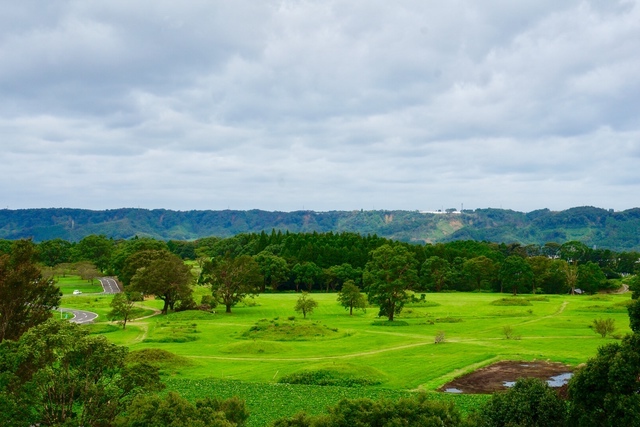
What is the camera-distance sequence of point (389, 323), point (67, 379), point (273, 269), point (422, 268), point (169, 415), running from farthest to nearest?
point (422, 268) < point (273, 269) < point (389, 323) < point (67, 379) < point (169, 415)

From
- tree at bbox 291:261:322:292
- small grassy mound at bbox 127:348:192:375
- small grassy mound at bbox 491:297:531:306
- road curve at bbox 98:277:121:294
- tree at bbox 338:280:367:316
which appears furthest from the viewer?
tree at bbox 291:261:322:292

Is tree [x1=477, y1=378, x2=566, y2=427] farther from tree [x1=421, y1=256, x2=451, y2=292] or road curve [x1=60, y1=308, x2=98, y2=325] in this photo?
tree [x1=421, y1=256, x2=451, y2=292]

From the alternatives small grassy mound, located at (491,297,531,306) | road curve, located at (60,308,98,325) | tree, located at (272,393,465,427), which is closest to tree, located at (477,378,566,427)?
tree, located at (272,393,465,427)

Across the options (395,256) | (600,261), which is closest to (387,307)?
(395,256)

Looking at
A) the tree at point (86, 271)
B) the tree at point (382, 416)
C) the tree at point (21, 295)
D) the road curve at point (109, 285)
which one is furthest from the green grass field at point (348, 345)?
the tree at point (86, 271)

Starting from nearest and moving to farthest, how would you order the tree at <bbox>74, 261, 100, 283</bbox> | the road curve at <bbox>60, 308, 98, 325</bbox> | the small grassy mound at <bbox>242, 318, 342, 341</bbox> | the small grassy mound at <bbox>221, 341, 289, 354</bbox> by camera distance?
the small grassy mound at <bbox>221, 341, 289, 354</bbox>
the small grassy mound at <bbox>242, 318, 342, 341</bbox>
the road curve at <bbox>60, 308, 98, 325</bbox>
the tree at <bbox>74, 261, 100, 283</bbox>

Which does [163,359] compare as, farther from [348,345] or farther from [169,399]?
[169,399]

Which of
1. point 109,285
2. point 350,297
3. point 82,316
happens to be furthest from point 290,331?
point 109,285

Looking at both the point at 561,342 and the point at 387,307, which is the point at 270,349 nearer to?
the point at 387,307
